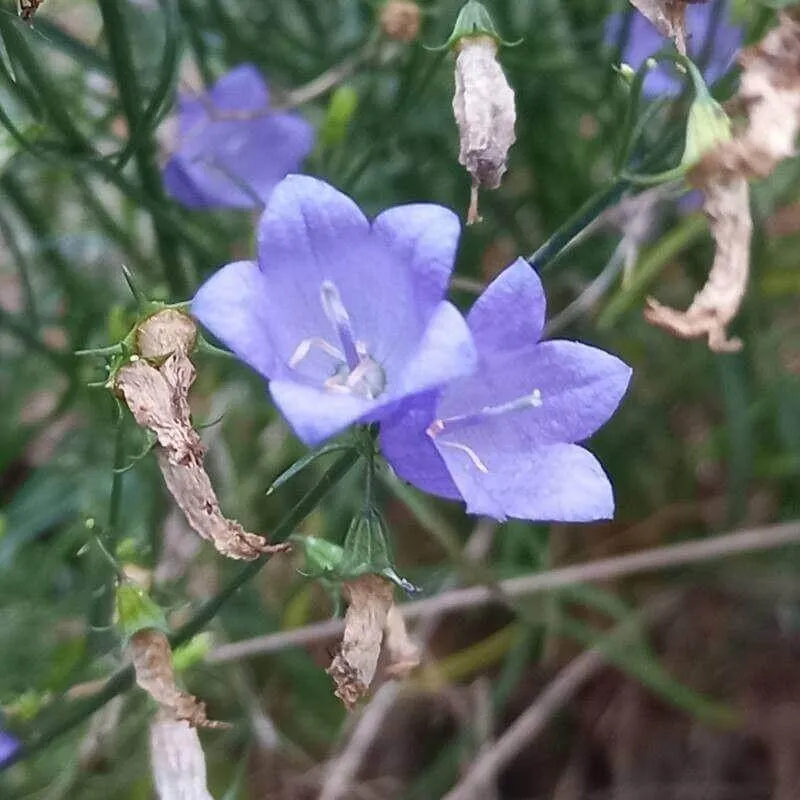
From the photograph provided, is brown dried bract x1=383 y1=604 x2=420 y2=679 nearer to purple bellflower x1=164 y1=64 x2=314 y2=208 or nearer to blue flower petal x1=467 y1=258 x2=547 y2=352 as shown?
blue flower petal x1=467 y1=258 x2=547 y2=352

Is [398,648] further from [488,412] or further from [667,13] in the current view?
[667,13]

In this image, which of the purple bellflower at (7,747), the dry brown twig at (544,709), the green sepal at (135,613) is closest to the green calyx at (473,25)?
the green sepal at (135,613)

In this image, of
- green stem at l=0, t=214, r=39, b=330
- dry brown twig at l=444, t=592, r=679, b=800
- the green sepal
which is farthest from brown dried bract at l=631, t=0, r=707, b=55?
dry brown twig at l=444, t=592, r=679, b=800

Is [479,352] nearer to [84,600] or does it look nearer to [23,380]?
[84,600]

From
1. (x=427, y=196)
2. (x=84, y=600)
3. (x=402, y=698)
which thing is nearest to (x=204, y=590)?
(x=84, y=600)

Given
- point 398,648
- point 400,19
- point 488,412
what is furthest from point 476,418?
point 400,19

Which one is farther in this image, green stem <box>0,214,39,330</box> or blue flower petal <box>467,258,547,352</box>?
green stem <box>0,214,39,330</box>
